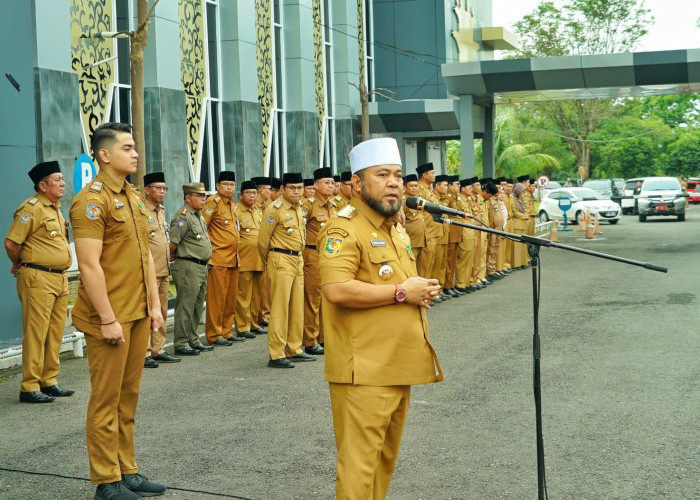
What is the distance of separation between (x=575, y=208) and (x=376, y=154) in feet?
125

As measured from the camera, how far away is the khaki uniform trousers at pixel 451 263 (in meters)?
→ 18.2

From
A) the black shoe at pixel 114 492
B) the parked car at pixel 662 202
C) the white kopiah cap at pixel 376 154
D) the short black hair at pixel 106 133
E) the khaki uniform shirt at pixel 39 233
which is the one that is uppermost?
the short black hair at pixel 106 133

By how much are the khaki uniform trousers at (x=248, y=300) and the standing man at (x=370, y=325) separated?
8.43m

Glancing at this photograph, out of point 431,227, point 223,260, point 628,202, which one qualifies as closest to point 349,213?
point 223,260

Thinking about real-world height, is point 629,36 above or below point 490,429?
above

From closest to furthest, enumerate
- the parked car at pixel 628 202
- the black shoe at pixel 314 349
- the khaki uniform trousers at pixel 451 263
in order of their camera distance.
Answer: the black shoe at pixel 314 349 < the khaki uniform trousers at pixel 451 263 < the parked car at pixel 628 202

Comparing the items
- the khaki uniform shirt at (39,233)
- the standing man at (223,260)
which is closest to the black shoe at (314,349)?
the standing man at (223,260)

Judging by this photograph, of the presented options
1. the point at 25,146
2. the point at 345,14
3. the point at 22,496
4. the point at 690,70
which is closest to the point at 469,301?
the point at 25,146

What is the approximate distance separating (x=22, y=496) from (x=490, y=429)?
3.51m

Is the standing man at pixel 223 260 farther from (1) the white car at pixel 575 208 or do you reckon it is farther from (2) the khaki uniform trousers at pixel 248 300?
(1) the white car at pixel 575 208

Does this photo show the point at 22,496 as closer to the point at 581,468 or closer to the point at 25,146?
the point at 581,468

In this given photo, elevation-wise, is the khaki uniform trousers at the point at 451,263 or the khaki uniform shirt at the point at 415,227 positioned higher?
the khaki uniform shirt at the point at 415,227

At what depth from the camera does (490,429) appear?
739 centimetres

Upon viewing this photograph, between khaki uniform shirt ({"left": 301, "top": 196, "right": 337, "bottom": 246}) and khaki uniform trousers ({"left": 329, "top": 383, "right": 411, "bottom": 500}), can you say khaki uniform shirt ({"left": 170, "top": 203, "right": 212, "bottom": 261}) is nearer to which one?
khaki uniform shirt ({"left": 301, "top": 196, "right": 337, "bottom": 246})
